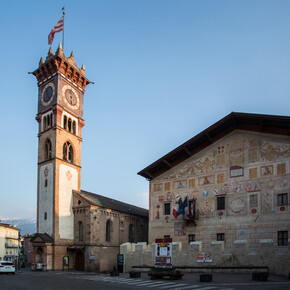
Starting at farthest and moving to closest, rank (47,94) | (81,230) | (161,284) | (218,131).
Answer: (47,94)
(81,230)
(218,131)
(161,284)

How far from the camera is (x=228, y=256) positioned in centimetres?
3050

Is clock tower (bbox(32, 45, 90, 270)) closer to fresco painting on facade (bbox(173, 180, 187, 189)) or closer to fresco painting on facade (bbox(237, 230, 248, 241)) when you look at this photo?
fresco painting on facade (bbox(173, 180, 187, 189))

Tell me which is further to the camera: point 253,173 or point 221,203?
point 221,203

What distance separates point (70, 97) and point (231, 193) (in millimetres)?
29318

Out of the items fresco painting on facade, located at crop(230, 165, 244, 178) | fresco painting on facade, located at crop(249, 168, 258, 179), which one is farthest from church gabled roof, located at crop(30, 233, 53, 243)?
fresco painting on facade, located at crop(249, 168, 258, 179)

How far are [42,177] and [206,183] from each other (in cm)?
2377

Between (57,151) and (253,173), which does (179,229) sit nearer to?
(253,173)

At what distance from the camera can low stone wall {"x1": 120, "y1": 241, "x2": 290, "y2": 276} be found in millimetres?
28016

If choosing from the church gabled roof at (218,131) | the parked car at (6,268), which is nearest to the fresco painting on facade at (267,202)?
the church gabled roof at (218,131)

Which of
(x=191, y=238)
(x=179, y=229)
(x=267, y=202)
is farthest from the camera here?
(x=179, y=229)

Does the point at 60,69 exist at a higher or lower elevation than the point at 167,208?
higher

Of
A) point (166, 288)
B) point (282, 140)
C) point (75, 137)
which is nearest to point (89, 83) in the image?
point (75, 137)

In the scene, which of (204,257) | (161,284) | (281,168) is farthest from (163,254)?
(281,168)

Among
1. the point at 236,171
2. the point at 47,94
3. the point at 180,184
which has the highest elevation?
the point at 47,94
